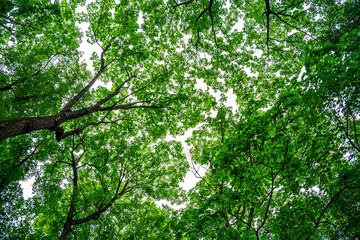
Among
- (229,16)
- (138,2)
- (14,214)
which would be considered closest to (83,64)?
(138,2)

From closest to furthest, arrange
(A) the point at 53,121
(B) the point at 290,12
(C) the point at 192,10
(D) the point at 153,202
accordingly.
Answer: (A) the point at 53,121, (B) the point at 290,12, (C) the point at 192,10, (D) the point at 153,202

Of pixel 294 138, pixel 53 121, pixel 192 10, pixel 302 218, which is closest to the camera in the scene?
pixel 302 218

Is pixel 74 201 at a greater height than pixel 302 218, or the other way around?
pixel 74 201

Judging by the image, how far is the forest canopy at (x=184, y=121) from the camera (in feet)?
11.6

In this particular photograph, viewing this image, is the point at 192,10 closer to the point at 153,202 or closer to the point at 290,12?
the point at 290,12

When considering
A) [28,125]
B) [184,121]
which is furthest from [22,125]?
[184,121]

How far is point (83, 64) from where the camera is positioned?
10.9m

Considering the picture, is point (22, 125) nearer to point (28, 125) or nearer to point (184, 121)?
point (28, 125)

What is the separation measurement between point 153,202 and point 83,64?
12271 mm

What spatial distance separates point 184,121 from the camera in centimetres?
1050

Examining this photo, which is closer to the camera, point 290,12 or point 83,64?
point 290,12

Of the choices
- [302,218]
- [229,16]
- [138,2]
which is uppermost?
[138,2]

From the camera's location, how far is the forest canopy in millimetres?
3537

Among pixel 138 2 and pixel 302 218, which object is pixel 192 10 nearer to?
pixel 138 2
